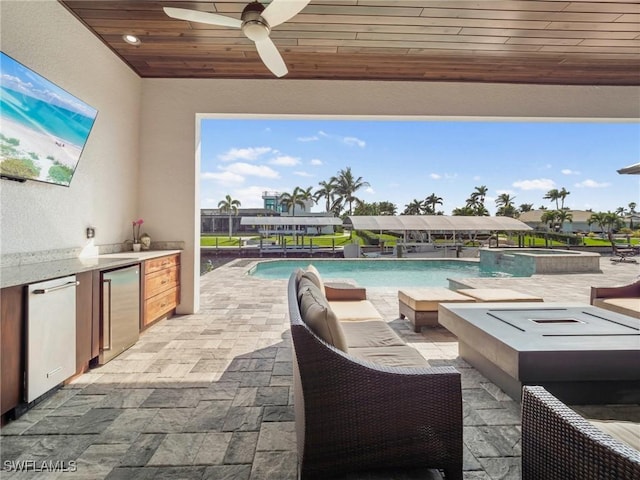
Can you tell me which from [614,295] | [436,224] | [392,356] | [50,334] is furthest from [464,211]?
[50,334]

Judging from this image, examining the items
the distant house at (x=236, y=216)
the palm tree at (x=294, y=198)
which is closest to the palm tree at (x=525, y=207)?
the distant house at (x=236, y=216)

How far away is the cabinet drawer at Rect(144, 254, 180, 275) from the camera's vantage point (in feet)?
11.7

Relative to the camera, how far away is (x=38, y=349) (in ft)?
6.91

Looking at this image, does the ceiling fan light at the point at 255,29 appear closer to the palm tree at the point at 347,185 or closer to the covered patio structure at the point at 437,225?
the covered patio structure at the point at 437,225

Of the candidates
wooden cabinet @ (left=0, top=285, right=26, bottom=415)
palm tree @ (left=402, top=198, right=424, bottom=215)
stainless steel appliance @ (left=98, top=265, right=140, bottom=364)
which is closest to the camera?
wooden cabinet @ (left=0, top=285, right=26, bottom=415)

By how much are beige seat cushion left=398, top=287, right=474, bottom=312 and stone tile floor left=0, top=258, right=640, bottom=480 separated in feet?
1.14

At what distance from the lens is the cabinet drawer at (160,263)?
141 inches

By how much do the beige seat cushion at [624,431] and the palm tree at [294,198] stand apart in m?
28.6

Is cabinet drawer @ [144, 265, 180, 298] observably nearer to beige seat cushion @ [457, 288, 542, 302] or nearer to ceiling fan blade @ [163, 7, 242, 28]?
ceiling fan blade @ [163, 7, 242, 28]

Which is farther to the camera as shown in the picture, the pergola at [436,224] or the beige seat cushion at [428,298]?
the pergola at [436,224]

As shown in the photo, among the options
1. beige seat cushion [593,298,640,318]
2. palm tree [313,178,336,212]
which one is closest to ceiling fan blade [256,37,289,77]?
beige seat cushion [593,298,640,318]

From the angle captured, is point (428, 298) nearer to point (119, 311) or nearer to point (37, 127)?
point (119, 311)

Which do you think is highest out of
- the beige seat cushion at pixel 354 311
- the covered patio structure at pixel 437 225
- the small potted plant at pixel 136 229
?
the covered patio structure at pixel 437 225

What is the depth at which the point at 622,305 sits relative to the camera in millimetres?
3377
